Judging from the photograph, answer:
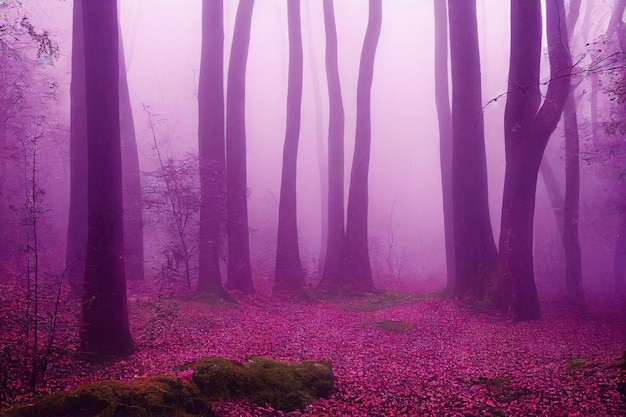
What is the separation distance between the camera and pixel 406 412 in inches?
238

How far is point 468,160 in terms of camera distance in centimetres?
1388

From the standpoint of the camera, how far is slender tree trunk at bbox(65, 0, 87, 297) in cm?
1330

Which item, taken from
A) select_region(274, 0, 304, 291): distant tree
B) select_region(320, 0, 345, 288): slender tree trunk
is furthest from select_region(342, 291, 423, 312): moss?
select_region(274, 0, 304, 291): distant tree

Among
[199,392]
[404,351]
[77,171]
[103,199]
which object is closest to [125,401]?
[199,392]

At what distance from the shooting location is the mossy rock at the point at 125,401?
13.8 feet

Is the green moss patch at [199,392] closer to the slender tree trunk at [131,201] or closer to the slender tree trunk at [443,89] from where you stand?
the slender tree trunk at [131,201]

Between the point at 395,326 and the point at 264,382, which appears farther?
the point at 395,326

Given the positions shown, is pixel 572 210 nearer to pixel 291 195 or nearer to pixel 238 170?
pixel 291 195

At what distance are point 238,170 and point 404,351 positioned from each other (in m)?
9.14

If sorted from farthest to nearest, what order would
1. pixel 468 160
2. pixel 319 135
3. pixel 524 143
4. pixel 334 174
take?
pixel 319 135, pixel 334 174, pixel 468 160, pixel 524 143

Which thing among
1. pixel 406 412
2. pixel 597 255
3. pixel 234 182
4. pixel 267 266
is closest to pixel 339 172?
pixel 234 182

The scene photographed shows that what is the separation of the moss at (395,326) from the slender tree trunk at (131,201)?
9033mm

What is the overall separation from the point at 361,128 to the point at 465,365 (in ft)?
39.7

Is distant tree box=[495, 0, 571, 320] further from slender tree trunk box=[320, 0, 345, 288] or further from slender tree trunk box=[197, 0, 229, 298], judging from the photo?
slender tree trunk box=[197, 0, 229, 298]
